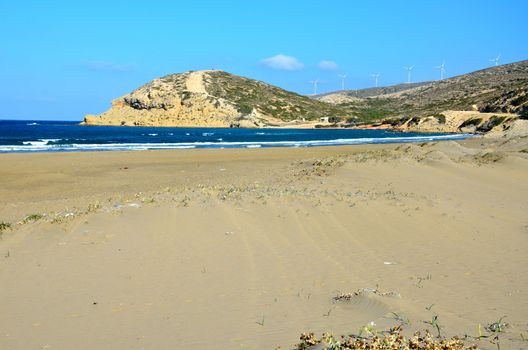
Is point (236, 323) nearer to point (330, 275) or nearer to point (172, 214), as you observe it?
point (330, 275)

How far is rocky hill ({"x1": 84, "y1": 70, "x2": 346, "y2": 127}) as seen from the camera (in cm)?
11269

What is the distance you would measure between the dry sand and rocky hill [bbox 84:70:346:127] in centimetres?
9829

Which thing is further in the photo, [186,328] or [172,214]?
[172,214]

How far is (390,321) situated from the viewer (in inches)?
180

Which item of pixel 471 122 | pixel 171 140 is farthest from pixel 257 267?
pixel 471 122

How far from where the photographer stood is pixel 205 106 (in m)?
117

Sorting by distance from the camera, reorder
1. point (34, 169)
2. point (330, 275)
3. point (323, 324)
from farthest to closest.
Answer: point (34, 169), point (330, 275), point (323, 324)

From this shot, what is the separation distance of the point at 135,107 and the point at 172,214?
120788 millimetres

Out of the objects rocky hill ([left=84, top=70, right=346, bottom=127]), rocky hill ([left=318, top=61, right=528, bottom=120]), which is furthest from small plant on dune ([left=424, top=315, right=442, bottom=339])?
rocky hill ([left=84, top=70, right=346, bottom=127])

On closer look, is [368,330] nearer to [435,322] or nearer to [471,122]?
[435,322]

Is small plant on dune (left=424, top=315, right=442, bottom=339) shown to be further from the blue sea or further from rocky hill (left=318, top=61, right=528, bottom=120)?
rocky hill (left=318, top=61, right=528, bottom=120)

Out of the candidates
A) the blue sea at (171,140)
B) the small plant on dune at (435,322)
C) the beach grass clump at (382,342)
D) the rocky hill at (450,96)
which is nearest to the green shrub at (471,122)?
the blue sea at (171,140)

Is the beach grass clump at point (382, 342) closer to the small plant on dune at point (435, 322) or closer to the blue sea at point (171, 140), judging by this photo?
the small plant on dune at point (435, 322)

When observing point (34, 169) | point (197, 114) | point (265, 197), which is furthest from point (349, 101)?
point (265, 197)
